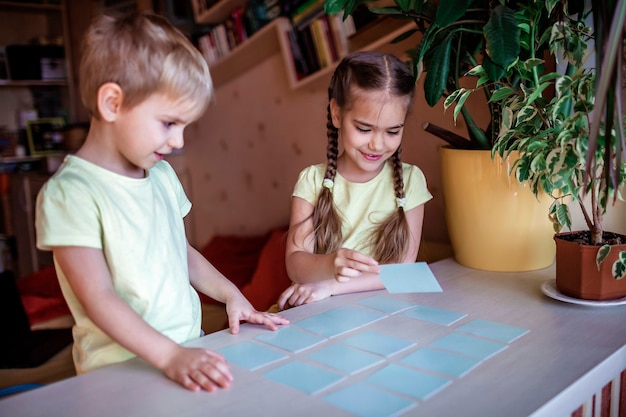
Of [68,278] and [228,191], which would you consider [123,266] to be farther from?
[228,191]

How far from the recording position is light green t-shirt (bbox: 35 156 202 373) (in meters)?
0.83

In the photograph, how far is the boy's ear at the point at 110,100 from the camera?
821mm

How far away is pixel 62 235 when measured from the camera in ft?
2.66

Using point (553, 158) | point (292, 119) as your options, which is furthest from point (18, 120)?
point (553, 158)

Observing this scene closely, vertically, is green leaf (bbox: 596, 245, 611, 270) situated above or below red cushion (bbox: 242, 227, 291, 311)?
above

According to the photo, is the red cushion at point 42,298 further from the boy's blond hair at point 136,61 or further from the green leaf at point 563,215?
the green leaf at point 563,215

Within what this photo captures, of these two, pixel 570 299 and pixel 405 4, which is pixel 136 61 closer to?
pixel 405 4

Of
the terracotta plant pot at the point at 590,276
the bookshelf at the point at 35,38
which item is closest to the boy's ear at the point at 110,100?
the terracotta plant pot at the point at 590,276

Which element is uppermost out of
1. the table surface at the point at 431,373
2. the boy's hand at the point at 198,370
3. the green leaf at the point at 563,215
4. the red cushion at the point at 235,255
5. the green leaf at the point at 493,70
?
the green leaf at the point at 493,70

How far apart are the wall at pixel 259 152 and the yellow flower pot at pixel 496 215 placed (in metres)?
0.42

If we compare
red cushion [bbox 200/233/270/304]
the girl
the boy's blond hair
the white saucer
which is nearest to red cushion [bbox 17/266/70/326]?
red cushion [bbox 200/233/270/304]

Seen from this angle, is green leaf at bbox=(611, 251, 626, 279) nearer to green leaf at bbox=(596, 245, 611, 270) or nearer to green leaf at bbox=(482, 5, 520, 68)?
green leaf at bbox=(596, 245, 611, 270)

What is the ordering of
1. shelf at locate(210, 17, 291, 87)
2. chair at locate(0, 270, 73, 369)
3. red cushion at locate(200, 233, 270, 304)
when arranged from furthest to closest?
1. red cushion at locate(200, 233, 270, 304)
2. shelf at locate(210, 17, 291, 87)
3. chair at locate(0, 270, 73, 369)

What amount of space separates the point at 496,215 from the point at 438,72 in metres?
0.37
